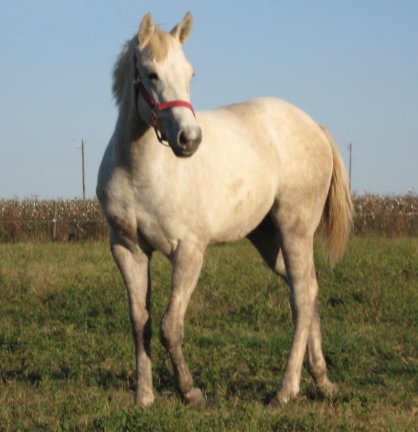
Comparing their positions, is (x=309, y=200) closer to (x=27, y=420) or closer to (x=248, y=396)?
(x=248, y=396)

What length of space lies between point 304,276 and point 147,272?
1452mm

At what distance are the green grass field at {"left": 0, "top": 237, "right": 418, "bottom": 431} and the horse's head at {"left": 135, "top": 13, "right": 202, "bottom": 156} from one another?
159cm

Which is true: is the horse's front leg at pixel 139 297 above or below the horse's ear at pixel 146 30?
below

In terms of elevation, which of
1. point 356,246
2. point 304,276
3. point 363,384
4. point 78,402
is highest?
point 304,276

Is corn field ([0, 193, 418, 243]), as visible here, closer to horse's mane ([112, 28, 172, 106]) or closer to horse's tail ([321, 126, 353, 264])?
horse's tail ([321, 126, 353, 264])

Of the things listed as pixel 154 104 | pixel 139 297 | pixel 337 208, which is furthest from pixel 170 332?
pixel 337 208

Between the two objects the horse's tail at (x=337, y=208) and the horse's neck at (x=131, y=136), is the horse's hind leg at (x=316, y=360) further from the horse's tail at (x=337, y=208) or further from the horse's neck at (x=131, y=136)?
the horse's neck at (x=131, y=136)

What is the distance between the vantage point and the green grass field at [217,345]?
516 cm

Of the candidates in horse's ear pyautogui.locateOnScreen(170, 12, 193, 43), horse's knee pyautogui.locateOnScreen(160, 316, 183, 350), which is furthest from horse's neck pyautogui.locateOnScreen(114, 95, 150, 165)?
horse's knee pyautogui.locateOnScreen(160, 316, 183, 350)

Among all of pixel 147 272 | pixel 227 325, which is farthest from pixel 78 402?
pixel 227 325

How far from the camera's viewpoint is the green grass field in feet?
16.9

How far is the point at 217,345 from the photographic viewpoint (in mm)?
8469

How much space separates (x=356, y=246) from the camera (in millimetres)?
15055

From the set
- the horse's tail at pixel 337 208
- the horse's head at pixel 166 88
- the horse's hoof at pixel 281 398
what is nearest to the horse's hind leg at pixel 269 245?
the horse's tail at pixel 337 208
